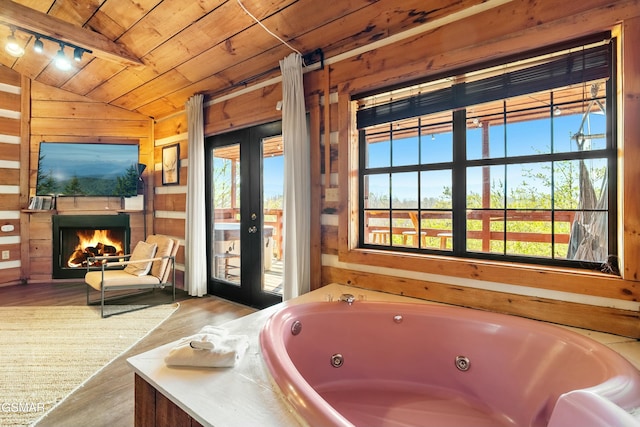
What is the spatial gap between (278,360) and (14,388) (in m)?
1.89

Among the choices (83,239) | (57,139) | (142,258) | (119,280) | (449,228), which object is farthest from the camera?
(83,239)

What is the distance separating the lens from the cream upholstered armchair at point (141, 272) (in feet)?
10.3

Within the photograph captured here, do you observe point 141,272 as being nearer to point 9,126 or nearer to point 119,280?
point 119,280

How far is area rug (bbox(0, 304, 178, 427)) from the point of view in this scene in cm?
178

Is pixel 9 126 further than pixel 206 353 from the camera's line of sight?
Yes

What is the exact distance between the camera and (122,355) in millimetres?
2307

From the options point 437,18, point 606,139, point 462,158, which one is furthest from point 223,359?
point 437,18

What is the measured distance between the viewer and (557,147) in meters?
1.76

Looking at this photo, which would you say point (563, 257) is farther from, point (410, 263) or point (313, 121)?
point (313, 121)

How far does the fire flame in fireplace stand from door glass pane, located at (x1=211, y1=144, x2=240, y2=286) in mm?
1813

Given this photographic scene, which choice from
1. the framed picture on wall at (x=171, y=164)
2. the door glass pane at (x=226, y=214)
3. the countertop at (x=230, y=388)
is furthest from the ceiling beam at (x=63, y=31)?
the countertop at (x=230, y=388)

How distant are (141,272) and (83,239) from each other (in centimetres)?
187

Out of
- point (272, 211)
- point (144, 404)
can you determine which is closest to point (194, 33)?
point (272, 211)

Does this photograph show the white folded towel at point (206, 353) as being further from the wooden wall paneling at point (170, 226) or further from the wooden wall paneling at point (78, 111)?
the wooden wall paneling at point (78, 111)
